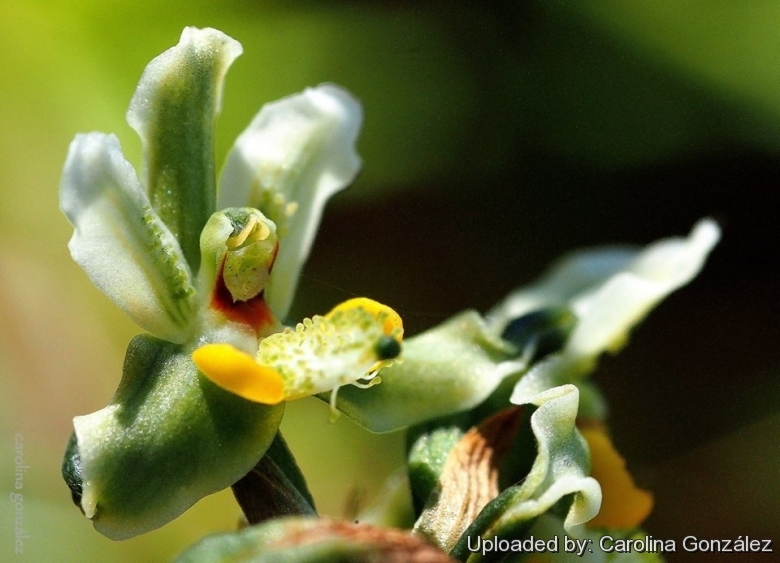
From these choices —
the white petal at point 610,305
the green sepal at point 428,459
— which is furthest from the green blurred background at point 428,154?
the green sepal at point 428,459

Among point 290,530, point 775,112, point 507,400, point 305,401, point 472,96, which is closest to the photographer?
point 290,530

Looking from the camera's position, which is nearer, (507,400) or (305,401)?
(507,400)

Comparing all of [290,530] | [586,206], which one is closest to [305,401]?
[586,206]

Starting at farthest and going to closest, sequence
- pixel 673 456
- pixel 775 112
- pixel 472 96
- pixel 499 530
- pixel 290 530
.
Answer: pixel 472 96 < pixel 775 112 < pixel 673 456 < pixel 499 530 < pixel 290 530

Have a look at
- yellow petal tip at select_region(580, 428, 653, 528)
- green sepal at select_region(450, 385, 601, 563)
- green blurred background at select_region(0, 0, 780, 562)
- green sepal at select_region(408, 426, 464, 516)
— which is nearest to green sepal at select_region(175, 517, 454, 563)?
green sepal at select_region(450, 385, 601, 563)

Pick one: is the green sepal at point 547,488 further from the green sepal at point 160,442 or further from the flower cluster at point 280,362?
the green sepal at point 160,442

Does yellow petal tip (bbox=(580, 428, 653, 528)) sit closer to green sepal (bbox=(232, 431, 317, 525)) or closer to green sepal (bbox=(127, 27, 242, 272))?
green sepal (bbox=(232, 431, 317, 525))

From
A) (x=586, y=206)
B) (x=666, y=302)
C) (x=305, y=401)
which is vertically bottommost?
(x=305, y=401)

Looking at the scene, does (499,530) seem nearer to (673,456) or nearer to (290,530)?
(290,530)
